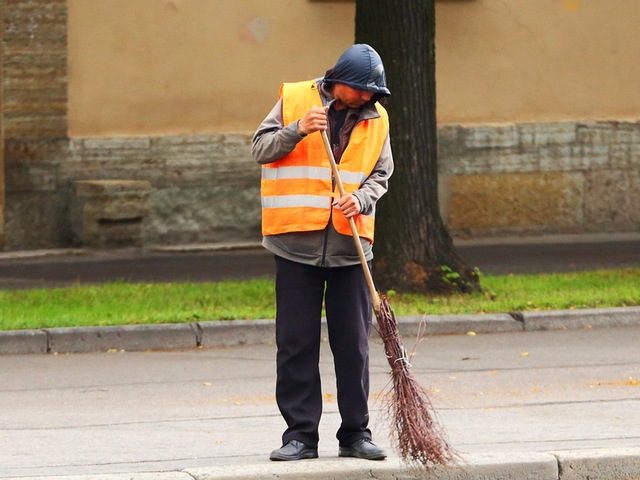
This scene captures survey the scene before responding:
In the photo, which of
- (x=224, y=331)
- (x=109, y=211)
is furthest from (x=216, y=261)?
(x=224, y=331)

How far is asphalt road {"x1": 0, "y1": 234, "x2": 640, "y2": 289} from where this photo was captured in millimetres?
A: 13266

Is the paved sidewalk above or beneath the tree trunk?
beneath

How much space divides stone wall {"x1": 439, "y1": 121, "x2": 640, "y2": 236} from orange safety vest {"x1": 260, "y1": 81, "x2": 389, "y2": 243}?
10.5 m

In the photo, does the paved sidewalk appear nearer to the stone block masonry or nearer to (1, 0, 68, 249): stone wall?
the stone block masonry

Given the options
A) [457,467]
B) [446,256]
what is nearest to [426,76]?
[446,256]

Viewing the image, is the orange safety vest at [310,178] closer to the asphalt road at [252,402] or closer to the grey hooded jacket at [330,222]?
the grey hooded jacket at [330,222]

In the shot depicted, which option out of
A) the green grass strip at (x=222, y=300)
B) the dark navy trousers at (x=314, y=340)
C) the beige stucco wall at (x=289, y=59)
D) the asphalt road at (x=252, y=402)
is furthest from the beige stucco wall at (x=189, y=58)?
the dark navy trousers at (x=314, y=340)

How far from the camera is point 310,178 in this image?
5.83 metres

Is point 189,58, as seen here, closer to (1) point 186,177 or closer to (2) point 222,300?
(1) point 186,177

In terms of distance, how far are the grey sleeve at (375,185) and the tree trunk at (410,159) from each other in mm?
5328

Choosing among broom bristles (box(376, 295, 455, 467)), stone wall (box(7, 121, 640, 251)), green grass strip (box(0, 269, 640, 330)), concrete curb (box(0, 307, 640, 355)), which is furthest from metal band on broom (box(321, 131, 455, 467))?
stone wall (box(7, 121, 640, 251))

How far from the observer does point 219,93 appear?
1586 centimetres

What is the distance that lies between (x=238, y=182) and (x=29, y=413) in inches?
331

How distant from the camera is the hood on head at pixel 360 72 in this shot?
5.77 metres
